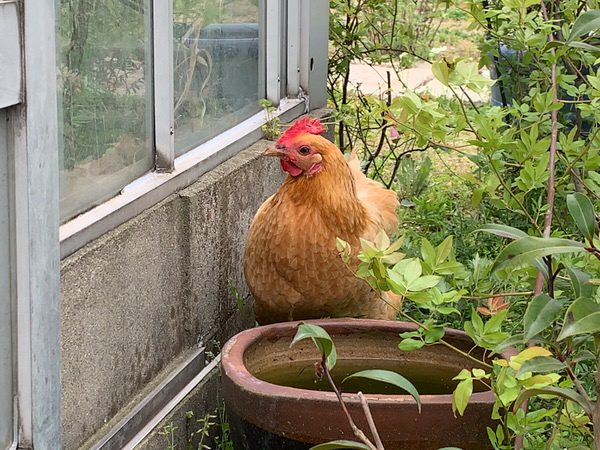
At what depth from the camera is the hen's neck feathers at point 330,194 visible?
3.55 m

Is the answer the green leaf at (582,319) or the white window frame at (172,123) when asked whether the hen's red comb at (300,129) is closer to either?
the white window frame at (172,123)

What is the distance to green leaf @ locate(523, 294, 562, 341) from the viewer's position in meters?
1.97

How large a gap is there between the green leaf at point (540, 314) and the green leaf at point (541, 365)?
0.07m

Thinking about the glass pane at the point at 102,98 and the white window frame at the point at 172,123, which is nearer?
the glass pane at the point at 102,98

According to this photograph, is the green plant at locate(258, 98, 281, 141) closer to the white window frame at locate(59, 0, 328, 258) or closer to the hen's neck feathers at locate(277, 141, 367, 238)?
the white window frame at locate(59, 0, 328, 258)

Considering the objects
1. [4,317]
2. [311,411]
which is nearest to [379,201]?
[311,411]

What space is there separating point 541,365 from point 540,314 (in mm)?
97

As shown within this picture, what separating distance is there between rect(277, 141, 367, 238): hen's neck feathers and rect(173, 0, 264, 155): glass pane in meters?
0.45

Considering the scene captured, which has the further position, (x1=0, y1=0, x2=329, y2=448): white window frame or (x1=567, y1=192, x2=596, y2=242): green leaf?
(x1=0, y1=0, x2=329, y2=448): white window frame

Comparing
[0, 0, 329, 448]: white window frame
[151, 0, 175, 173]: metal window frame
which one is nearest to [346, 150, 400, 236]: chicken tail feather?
[151, 0, 175, 173]: metal window frame

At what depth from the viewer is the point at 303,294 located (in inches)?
138

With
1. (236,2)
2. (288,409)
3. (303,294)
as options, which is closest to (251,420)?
(288,409)

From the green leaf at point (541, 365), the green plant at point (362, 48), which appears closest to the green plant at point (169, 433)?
the green leaf at point (541, 365)

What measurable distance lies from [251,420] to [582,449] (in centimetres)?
112
